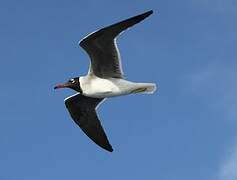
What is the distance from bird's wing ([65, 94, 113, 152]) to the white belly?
1.88 meters

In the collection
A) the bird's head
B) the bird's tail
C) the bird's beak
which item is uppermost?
the bird's beak

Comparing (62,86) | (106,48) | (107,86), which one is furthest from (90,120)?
(106,48)

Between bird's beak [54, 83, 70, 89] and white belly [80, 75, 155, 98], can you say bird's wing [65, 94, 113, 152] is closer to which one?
bird's beak [54, 83, 70, 89]

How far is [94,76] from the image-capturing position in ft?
60.4

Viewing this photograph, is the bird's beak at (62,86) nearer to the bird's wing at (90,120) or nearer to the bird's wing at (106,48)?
the bird's wing at (90,120)

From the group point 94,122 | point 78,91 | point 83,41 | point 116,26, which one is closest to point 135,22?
point 116,26

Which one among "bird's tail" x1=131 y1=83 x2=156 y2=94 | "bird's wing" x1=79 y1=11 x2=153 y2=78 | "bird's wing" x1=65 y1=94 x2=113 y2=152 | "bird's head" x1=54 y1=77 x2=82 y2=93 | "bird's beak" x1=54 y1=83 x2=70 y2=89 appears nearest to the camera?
"bird's wing" x1=79 y1=11 x2=153 y2=78

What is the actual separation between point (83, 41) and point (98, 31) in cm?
56

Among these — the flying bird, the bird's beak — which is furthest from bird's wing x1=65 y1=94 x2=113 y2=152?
the bird's beak

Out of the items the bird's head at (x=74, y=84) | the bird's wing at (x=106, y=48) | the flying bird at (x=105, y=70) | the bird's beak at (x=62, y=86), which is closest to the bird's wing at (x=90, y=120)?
the flying bird at (x=105, y=70)

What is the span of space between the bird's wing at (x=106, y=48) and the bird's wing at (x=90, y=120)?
2.34m

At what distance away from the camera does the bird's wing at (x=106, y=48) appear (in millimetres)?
16906

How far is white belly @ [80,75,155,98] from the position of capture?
18.0m

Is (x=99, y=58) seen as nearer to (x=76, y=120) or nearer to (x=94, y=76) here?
(x=94, y=76)
